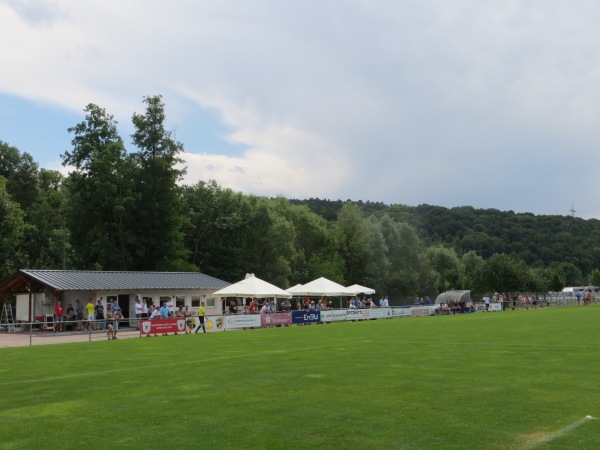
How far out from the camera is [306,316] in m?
45.8

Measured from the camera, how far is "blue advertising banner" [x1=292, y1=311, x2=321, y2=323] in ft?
148

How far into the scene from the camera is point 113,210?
6306cm

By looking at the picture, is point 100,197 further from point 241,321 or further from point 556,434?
point 556,434

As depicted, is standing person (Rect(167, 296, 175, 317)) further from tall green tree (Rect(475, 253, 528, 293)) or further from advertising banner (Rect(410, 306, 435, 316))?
tall green tree (Rect(475, 253, 528, 293))

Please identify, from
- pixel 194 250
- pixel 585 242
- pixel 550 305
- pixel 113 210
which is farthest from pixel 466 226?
pixel 113 210

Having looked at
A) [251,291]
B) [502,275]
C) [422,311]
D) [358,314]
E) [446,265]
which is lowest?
[422,311]

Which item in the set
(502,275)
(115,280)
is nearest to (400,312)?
(115,280)

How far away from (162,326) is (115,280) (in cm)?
1321

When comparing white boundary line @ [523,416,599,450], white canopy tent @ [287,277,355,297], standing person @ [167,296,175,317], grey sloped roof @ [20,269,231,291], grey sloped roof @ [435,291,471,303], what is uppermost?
grey sloped roof @ [20,269,231,291]

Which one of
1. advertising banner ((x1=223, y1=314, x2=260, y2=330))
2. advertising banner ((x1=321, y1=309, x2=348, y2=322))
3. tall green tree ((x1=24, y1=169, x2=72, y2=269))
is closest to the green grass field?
advertising banner ((x1=223, y1=314, x2=260, y2=330))

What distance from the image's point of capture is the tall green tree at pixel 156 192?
65562 millimetres

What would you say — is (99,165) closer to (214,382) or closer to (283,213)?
(283,213)

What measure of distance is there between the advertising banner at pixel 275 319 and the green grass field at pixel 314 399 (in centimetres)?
2102

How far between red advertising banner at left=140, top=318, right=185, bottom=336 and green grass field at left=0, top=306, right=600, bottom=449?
13917 millimetres
